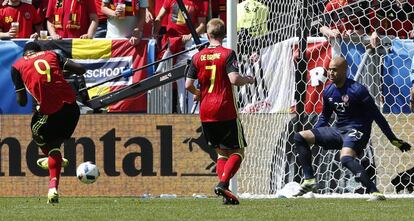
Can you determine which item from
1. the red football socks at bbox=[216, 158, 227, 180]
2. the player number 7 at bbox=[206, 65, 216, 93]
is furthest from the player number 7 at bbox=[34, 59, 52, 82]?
the red football socks at bbox=[216, 158, 227, 180]

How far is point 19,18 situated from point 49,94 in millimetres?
5014

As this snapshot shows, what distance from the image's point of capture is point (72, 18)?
17719 mm

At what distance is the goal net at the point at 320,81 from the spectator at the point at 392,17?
0.01 m

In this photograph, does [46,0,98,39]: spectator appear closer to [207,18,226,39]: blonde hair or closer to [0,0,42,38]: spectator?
[0,0,42,38]: spectator

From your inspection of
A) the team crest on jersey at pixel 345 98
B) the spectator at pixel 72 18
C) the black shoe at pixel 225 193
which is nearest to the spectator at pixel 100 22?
the spectator at pixel 72 18

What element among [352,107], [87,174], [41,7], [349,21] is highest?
[41,7]

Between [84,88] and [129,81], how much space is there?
667mm

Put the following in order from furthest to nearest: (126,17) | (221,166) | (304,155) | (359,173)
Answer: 1. (126,17)
2. (304,155)
3. (359,173)
4. (221,166)

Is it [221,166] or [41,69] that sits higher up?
[41,69]

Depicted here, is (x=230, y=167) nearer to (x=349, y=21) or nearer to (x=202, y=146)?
(x=202, y=146)

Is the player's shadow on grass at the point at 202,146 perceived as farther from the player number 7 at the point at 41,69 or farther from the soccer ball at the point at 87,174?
the player number 7 at the point at 41,69

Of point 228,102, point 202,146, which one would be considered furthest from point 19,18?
point 228,102

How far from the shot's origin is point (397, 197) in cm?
1415

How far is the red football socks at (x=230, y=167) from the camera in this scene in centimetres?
1225
